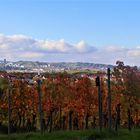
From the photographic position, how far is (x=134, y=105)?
55.4 m

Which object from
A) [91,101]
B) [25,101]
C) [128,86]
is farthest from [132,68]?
[25,101]

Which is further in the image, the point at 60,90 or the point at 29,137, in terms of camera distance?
the point at 60,90

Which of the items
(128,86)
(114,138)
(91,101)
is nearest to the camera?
(114,138)

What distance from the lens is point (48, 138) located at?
3139 cm

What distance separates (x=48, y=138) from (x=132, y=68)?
27.4 meters

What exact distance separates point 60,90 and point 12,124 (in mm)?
17319

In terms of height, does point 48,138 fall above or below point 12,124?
above

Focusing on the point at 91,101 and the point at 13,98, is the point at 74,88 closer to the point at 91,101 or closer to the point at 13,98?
the point at 91,101

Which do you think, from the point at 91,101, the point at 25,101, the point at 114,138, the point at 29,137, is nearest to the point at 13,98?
the point at 25,101

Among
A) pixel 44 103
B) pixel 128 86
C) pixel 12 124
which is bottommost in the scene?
pixel 12 124

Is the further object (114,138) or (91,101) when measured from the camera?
(91,101)

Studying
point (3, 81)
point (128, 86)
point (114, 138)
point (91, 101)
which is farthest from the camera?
point (3, 81)

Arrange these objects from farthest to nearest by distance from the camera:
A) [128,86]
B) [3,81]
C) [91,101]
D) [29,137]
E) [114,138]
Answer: [3,81] → [91,101] → [128,86] → [29,137] → [114,138]

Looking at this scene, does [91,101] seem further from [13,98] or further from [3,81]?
[3,81]
